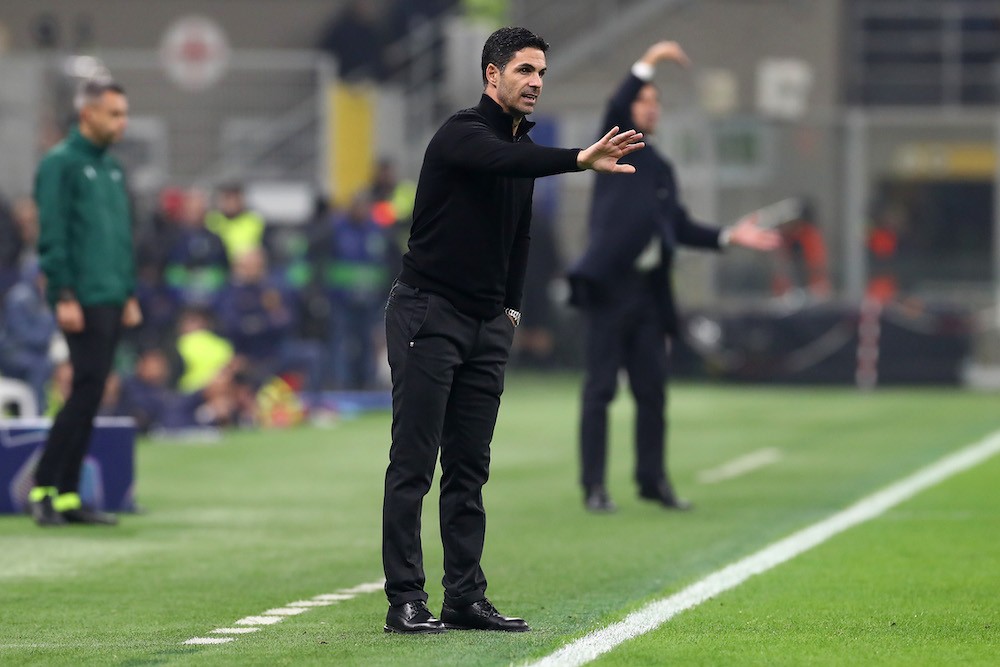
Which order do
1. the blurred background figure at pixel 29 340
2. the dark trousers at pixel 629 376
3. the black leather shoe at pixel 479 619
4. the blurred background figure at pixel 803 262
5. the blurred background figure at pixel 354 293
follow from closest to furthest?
1. the black leather shoe at pixel 479 619
2. the dark trousers at pixel 629 376
3. the blurred background figure at pixel 29 340
4. the blurred background figure at pixel 354 293
5. the blurred background figure at pixel 803 262

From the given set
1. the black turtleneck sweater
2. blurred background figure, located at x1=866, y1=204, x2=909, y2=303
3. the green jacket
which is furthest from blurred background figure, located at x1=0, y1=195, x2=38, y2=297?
the black turtleneck sweater

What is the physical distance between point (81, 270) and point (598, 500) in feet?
10.1

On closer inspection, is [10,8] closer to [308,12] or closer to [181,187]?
[308,12]

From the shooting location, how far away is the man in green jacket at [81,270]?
36.4 ft

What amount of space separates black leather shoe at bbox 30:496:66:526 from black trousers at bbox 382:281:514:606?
406 cm

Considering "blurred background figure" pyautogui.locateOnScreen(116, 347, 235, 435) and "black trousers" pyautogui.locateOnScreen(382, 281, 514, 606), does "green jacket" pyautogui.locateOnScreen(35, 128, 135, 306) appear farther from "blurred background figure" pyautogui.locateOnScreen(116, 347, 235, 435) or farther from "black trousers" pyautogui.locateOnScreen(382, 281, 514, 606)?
"blurred background figure" pyautogui.locateOnScreen(116, 347, 235, 435)

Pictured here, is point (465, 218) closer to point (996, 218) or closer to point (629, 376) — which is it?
point (629, 376)

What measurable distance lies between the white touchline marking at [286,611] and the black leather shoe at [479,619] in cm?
66

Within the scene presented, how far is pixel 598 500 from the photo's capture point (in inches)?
483

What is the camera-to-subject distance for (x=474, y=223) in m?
7.62

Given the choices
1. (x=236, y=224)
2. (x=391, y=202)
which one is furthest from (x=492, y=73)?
(x=391, y=202)

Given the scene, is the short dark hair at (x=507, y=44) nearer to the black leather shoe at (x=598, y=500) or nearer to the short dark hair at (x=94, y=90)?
the short dark hair at (x=94, y=90)

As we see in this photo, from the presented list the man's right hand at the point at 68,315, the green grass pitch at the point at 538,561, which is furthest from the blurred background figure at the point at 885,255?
the man's right hand at the point at 68,315

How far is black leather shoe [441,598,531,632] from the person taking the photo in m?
7.59
